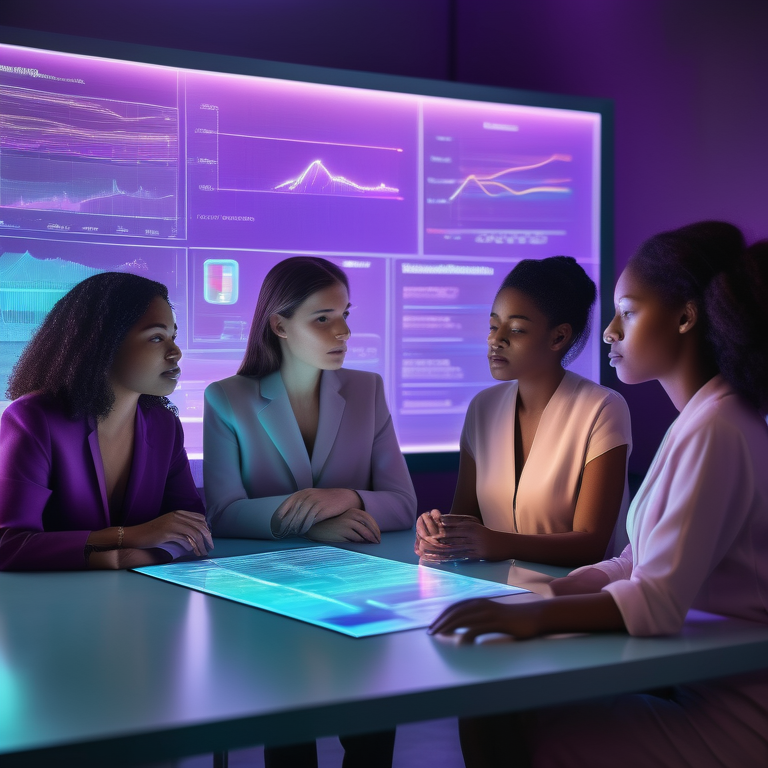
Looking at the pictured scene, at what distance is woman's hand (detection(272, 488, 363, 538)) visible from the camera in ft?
7.54

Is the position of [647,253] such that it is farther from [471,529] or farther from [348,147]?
[348,147]

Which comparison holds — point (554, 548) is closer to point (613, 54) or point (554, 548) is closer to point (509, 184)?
point (509, 184)

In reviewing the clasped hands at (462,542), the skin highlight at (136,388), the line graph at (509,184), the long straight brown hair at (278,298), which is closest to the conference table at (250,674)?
the skin highlight at (136,388)

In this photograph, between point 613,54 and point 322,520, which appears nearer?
point 322,520

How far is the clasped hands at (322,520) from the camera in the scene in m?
2.29

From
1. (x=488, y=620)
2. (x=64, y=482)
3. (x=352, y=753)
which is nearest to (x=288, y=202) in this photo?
(x=64, y=482)

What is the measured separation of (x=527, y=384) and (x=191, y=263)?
159 centimetres

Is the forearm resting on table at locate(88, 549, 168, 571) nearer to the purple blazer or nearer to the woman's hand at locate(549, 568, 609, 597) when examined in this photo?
the purple blazer

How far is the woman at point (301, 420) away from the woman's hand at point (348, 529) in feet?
0.17

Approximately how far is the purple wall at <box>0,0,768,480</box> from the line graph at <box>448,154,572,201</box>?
0.95ft

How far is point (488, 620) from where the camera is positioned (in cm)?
134

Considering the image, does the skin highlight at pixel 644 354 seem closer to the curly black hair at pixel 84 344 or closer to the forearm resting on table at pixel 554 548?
the forearm resting on table at pixel 554 548

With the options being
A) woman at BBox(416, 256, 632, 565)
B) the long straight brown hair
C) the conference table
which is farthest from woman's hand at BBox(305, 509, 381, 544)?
the conference table

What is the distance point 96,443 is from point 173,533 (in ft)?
0.99
